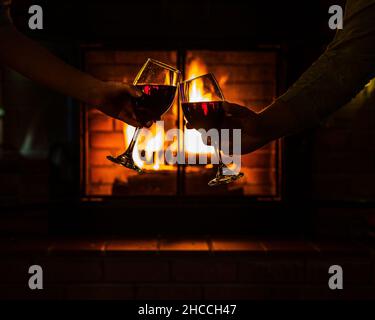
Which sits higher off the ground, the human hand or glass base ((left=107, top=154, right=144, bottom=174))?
the human hand

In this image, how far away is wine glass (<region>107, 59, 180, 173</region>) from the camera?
1.40 metres

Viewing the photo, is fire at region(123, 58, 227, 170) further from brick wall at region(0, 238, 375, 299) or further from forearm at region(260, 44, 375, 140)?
forearm at region(260, 44, 375, 140)

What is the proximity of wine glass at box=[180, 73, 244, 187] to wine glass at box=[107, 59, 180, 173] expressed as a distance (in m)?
0.04

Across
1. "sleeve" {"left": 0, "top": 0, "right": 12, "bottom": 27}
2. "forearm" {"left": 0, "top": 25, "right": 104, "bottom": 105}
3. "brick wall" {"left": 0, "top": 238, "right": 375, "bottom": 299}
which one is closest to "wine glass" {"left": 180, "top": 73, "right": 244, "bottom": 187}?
"forearm" {"left": 0, "top": 25, "right": 104, "bottom": 105}

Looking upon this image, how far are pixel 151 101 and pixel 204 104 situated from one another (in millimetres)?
147

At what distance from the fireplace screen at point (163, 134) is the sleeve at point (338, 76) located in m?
1.55

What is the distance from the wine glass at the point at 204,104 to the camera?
1342mm

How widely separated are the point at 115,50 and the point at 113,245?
95 cm

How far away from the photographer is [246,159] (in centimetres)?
294

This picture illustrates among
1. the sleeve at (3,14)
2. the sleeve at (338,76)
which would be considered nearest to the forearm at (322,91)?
the sleeve at (338,76)

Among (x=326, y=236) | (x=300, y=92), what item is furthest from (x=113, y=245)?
(x=300, y=92)

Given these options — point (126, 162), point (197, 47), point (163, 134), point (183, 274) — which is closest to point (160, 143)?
point (163, 134)

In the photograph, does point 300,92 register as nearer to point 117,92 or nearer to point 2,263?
point 117,92

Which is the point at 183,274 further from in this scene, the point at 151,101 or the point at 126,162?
the point at 151,101
